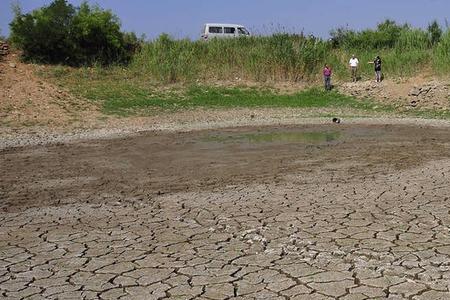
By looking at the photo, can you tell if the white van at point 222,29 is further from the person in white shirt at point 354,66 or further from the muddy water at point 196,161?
the muddy water at point 196,161

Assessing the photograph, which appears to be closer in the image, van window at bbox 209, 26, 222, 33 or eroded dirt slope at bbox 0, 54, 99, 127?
eroded dirt slope at bbox 0, 54, 99, 127

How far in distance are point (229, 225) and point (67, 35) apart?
72.2 feet

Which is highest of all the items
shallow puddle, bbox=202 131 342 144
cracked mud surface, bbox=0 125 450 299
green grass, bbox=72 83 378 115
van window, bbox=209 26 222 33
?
van window, bbox=209 26 222 33

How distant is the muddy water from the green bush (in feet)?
38.3

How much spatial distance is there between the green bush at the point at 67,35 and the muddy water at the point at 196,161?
11665 mm

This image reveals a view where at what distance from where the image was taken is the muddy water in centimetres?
902

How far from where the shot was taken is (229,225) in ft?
21.1

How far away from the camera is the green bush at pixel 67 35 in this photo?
25531 millimetres

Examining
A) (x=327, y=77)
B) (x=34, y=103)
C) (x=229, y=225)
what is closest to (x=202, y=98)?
(x=327, y=77)

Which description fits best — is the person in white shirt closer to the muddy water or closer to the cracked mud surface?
the muddy water

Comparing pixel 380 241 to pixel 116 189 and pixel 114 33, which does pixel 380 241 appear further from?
pixel 114 33

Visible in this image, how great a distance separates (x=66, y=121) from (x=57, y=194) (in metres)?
10.4

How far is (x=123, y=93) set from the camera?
23344mm

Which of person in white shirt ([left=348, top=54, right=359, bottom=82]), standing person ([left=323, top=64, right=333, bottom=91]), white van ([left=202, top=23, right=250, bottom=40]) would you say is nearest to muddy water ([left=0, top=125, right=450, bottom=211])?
standing person ([left=323, top=64, right=333, bottom=91])
